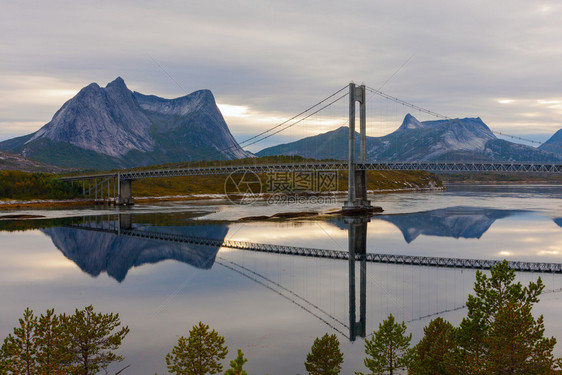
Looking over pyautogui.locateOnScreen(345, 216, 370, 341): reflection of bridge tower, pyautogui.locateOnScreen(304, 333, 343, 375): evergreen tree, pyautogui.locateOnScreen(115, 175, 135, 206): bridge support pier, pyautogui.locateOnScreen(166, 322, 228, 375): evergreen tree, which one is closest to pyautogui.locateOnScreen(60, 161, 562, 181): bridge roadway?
pyautogui.locateOnScreen(115, 175, 135, 206): bridge support pier

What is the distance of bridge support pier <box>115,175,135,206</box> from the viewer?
131m

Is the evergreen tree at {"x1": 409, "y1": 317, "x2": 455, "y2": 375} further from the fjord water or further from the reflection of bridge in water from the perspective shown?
the reflection of bridge in water

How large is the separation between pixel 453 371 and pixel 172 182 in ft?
530

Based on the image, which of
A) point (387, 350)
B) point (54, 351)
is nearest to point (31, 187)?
point (54, 351)

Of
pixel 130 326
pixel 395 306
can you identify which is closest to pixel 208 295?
pixel 130 326

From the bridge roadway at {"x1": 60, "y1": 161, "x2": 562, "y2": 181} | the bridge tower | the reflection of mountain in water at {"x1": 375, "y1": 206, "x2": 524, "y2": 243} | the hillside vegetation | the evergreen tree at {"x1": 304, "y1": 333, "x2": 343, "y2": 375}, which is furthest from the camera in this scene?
the hillside vegetation

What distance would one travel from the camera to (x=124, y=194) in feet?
434

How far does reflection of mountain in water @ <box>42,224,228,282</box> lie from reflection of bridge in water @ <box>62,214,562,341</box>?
3.99 feet

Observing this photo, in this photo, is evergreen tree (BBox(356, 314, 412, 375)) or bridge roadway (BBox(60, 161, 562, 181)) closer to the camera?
evergreen tree (BBox(356, 314, 412, 375))

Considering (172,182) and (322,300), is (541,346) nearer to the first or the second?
(322,300)

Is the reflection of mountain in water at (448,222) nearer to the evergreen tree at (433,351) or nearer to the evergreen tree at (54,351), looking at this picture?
the evergreen tree at (433,351)

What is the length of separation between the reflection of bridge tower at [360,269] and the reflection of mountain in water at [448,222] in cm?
630

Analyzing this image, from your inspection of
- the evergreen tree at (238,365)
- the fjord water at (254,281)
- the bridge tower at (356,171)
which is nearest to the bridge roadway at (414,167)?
the bridge tower at (356,171)

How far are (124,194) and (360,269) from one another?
102m
